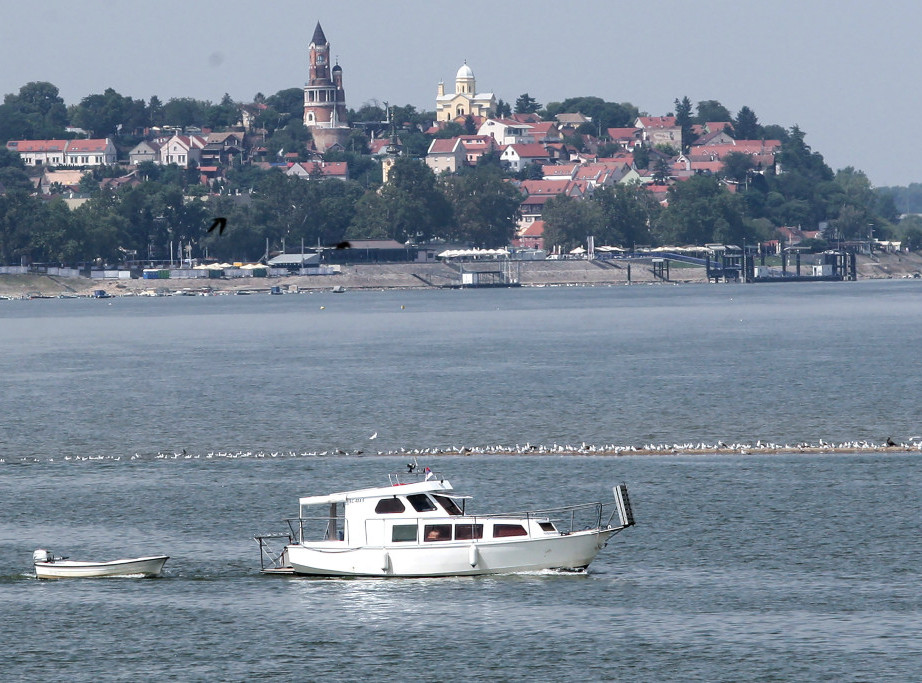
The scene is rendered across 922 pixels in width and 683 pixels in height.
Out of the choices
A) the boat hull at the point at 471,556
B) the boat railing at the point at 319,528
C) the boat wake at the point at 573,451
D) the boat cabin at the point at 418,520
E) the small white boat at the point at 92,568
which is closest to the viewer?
the boat hull at the point at 471,556

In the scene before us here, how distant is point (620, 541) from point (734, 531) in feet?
15.1

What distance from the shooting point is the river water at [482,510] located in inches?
1834

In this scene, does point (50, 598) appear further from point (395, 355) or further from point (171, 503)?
point (395, 355)

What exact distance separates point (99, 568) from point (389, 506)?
10.4 meters

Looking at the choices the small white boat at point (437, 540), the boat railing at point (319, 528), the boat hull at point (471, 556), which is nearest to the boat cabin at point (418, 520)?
the small white boat at point (437, 540)

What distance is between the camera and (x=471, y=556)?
5278cm

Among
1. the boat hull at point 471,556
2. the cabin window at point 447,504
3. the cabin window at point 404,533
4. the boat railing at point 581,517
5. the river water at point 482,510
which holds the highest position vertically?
the cabin window at point 447,504

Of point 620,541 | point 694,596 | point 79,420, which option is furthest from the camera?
point 79,420

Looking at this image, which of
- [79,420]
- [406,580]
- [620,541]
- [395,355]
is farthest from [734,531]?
[395,355]

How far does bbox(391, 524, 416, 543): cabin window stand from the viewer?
53.1 meters

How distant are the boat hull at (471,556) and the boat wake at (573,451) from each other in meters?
29.1

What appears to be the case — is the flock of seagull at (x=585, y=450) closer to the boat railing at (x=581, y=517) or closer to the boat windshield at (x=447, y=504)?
→ the boat railing at (x=581, y=517)

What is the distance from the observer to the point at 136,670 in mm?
45688

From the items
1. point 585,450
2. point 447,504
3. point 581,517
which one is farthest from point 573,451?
point 447,504
